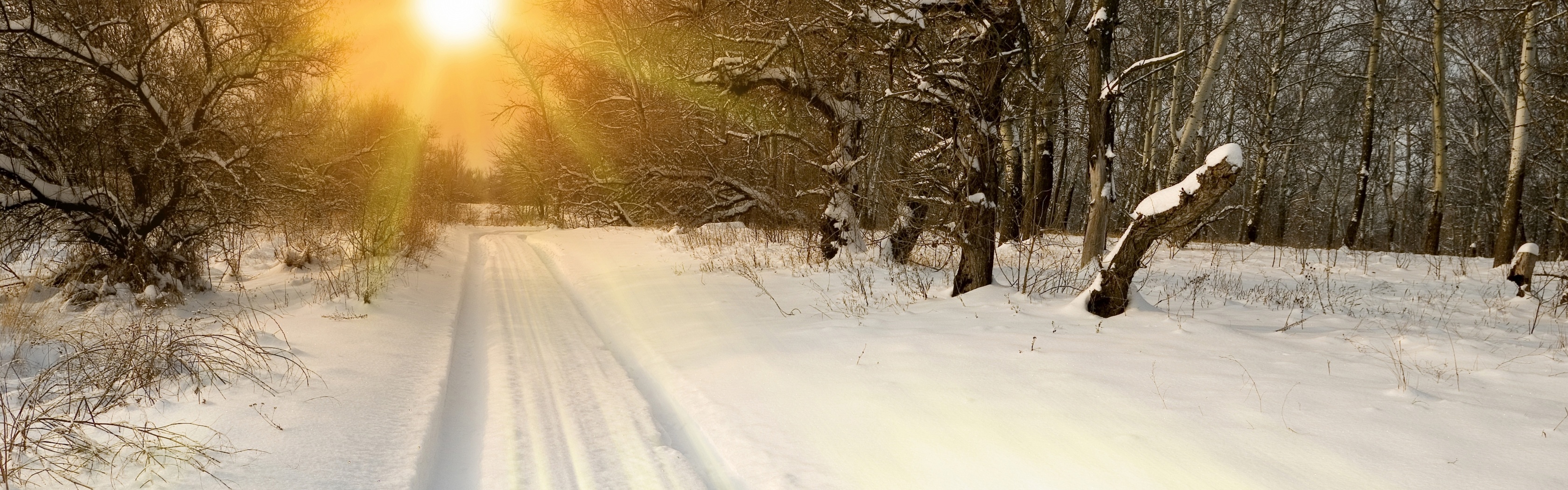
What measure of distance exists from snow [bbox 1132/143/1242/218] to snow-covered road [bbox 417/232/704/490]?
14.0ft

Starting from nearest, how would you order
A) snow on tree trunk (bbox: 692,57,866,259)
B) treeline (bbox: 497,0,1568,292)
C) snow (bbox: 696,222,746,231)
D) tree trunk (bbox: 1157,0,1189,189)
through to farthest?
treeline (bbox: 497,0,1568,292)
snow on tree trunk (bbox: 692,57,866,259)
snow (bbox: 696,222,746,231)
tree trunk (bbox: 1157,0,1189,189)

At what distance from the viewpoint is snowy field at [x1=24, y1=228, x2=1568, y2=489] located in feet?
10.1

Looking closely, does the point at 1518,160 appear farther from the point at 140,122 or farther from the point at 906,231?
the point at 140,122

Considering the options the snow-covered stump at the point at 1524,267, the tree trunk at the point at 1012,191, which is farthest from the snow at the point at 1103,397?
the tree trunk at the point at 1012,191

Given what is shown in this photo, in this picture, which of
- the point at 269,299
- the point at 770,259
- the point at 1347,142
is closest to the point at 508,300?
the point at 269,299

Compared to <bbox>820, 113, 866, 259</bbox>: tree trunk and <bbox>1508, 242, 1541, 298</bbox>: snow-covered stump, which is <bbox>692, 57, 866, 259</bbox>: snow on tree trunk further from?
<bbox>1508, 242, 1541, 298</bbox>: snow-covered stump

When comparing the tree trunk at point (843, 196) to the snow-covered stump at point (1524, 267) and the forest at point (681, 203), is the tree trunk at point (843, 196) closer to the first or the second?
the forest at point (681, 203)

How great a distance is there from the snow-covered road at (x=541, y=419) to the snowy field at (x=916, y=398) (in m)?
0.02

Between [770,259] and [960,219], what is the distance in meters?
5.23

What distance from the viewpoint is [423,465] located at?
363cm

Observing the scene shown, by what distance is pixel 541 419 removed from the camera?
438cm

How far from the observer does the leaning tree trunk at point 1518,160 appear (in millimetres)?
11672

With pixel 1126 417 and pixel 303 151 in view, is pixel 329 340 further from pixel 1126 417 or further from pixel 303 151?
pixel 303 151

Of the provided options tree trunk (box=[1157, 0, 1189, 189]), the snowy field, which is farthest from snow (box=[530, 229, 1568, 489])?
tree trunk (box=[1157, 0, 1189, 189])
